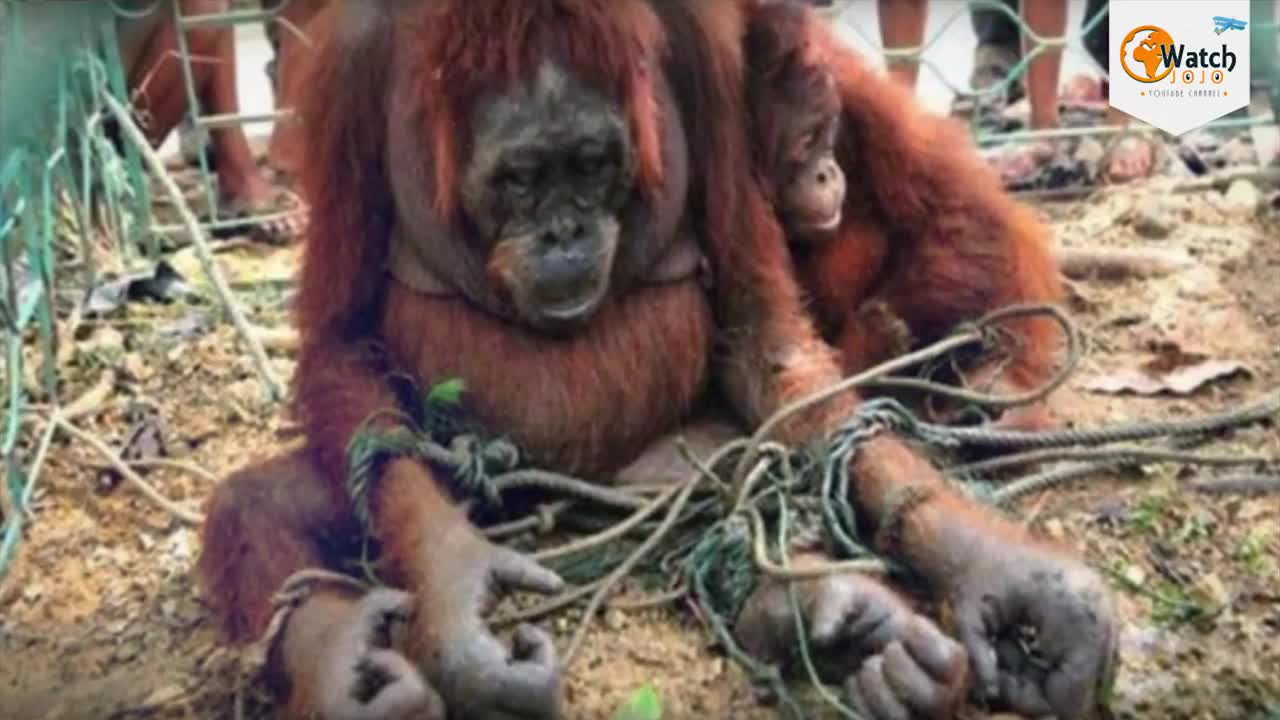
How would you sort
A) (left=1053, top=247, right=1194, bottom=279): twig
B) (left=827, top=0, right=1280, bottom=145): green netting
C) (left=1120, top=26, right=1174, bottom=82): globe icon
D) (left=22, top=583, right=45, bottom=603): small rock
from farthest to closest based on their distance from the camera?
(left=827, top=0, right=1280, bottom=145): green netting → (left=1053, top=247, right=1194, bottom=279): twig → (left=1120, top=26, right=1174, bottom=82): globe icon → (left=22, top=583, right=45, bottom=603): small rock

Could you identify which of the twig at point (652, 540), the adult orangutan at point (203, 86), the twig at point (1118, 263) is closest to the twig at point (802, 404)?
the twig at point (652, 540)

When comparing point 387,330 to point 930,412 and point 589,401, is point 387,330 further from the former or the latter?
point 930,412

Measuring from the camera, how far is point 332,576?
2180mm

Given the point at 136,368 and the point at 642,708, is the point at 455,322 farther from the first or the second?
the point at 136,368

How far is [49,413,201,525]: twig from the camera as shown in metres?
2.75

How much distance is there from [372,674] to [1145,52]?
6.14ft

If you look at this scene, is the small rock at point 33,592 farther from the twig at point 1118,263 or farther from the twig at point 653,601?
the twig at point 1118,263

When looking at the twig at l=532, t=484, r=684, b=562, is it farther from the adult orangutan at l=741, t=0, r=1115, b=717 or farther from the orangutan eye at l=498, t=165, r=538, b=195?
the orangutan eye at l=498, t=165, r=538, b=195

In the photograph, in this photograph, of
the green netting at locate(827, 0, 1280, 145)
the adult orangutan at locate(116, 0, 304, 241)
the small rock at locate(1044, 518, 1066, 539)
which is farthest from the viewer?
the adult orangutan at locate(116, 0, 304, 241)

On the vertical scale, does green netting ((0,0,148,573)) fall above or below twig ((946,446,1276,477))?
above

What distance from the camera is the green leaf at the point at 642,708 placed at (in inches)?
80.3

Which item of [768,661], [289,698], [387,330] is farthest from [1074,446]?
[289,698]

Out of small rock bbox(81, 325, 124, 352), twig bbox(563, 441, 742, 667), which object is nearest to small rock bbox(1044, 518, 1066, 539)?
twig bbox(563, 441, 742, 667)

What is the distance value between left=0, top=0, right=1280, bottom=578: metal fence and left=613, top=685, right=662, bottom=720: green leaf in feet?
3.18
